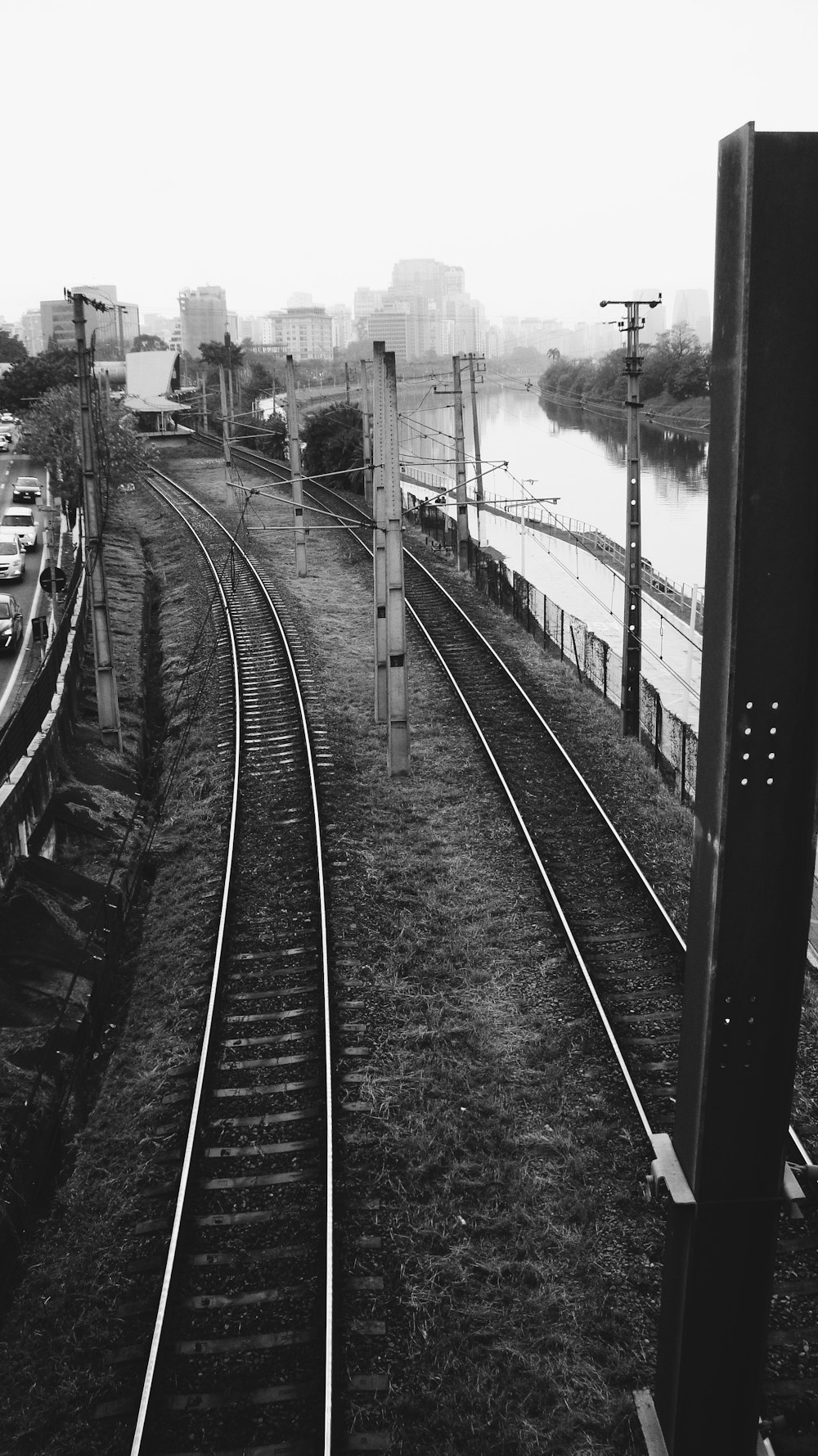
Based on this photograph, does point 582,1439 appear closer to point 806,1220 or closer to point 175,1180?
point 806,1220

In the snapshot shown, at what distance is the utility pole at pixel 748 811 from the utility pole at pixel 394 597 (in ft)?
33.5

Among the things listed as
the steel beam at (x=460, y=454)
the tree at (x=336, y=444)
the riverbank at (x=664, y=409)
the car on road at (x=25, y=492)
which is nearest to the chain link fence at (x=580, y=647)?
the steel beam at (x=460, y=454)

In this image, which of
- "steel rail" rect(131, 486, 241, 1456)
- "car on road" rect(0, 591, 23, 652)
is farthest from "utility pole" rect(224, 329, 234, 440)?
"steel rail" rect(131, 486, 241, 1456)

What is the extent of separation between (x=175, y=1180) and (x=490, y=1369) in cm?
263

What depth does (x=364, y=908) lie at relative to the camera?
11797mm

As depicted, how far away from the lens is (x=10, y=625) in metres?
22.5

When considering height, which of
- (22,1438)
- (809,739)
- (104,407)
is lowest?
(22,1438)

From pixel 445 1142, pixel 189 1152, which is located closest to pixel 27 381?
pixel 189 1152

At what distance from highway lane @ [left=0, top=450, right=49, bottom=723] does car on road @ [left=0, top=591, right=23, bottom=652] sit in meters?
0.16

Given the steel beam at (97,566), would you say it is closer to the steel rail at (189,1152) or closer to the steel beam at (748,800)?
the steel rail at (189,1152)

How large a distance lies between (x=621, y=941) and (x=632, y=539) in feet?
26.3

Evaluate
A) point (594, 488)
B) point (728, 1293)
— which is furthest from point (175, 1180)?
point (594, 488)

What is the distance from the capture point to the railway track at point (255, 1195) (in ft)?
20.0

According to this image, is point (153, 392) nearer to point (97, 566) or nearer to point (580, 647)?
point (580, 647)
